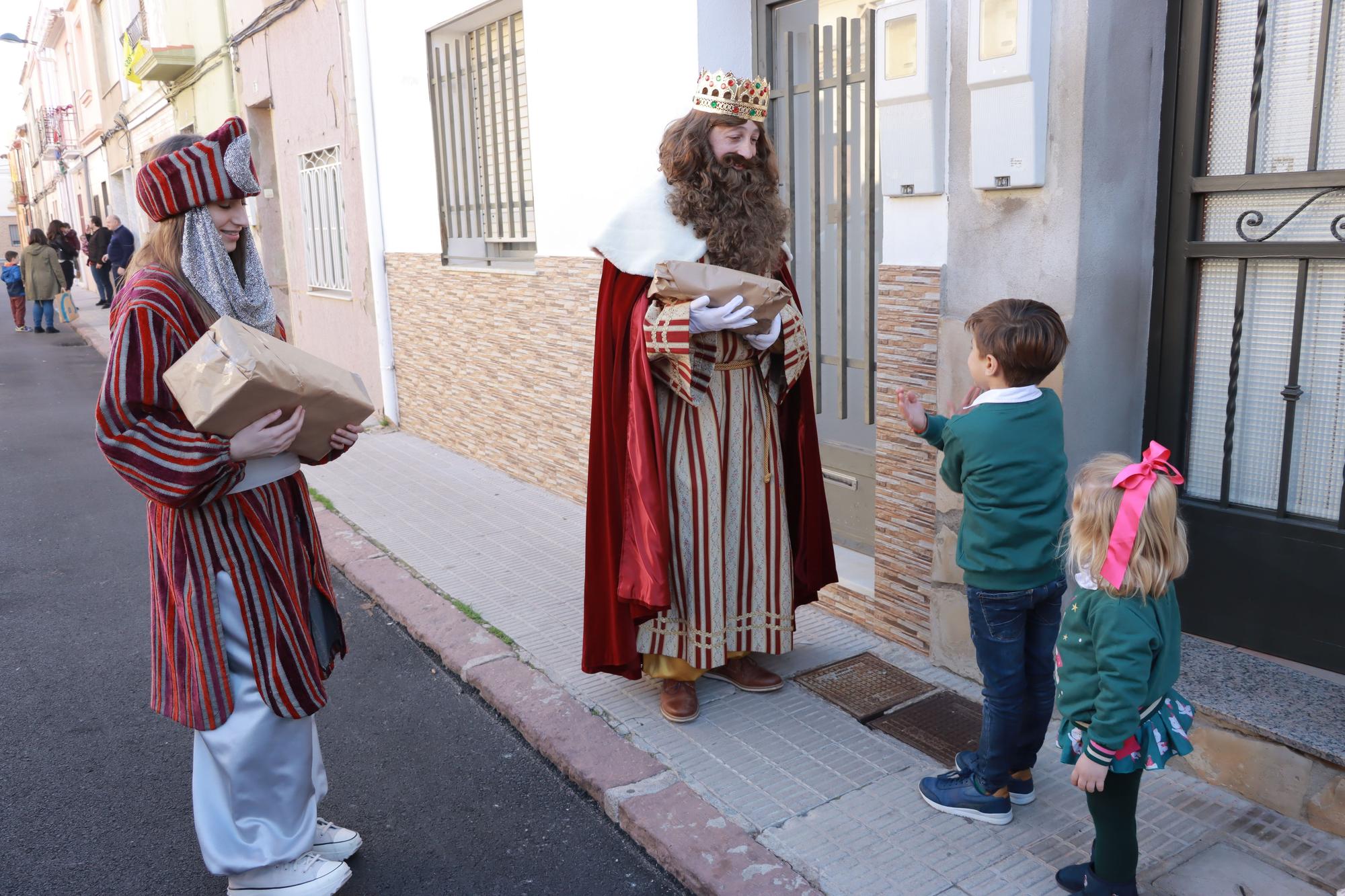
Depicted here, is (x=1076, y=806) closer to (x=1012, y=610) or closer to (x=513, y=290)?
(x=1012, y=610)

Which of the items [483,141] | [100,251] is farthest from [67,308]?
[483,141]

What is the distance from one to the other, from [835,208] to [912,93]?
44.2 inches

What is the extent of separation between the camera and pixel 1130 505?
2.13 metres

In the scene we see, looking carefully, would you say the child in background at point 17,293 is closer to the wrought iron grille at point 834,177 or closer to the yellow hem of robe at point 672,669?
the wrought iron grille at point 834,177

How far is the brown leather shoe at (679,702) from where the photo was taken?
3.46 metres

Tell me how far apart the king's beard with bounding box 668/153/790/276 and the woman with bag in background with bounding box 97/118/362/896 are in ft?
4.17

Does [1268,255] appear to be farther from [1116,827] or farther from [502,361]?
[502,361]

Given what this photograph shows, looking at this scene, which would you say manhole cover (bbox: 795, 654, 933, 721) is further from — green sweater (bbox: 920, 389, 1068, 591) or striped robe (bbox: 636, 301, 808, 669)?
green sweater (bbox: 920, 389, 1068, 591)

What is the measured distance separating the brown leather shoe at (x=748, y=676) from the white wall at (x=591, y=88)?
1.60 m

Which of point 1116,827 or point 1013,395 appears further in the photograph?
point 1013,395

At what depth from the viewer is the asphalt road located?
2.83m

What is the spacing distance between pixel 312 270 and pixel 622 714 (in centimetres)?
803

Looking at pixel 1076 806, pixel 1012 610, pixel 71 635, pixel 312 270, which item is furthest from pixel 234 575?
pixel 312 270

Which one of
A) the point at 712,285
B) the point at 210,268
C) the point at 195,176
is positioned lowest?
the point at 712,285
